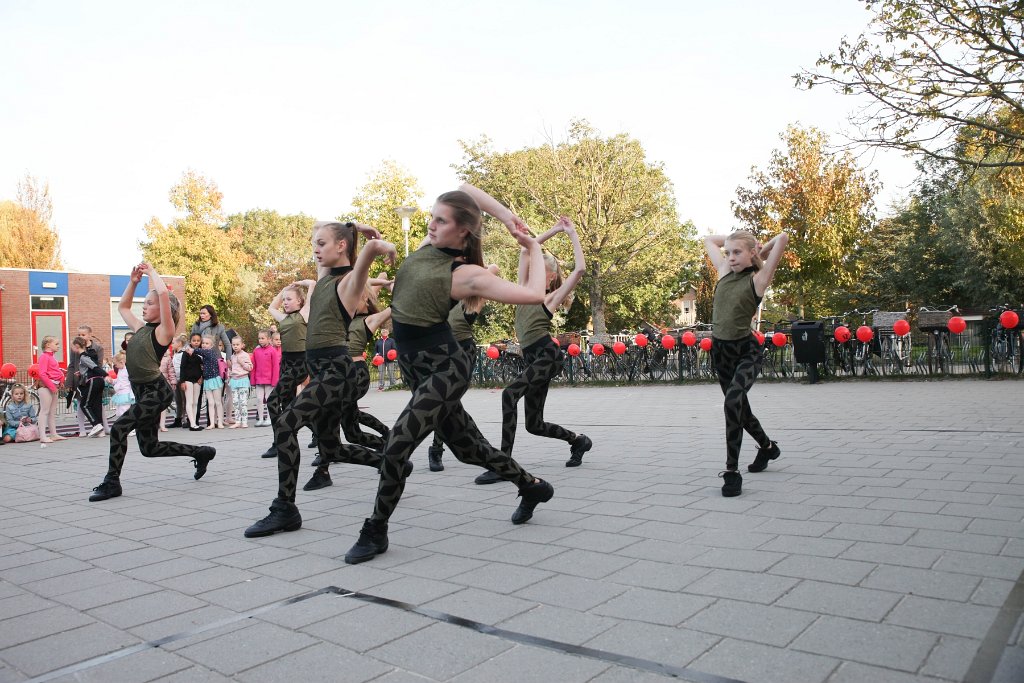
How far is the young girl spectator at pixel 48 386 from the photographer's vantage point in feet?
38.2

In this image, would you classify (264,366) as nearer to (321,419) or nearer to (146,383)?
(146,383)

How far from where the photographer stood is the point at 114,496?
6527 mm

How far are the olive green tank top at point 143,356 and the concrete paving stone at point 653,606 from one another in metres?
4.72

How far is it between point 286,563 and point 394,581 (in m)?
0.73

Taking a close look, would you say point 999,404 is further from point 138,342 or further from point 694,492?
point 138,342

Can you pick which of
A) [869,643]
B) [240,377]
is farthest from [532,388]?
[240,377]

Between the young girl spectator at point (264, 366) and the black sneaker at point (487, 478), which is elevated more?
the young girl spectator at point (264, 366)

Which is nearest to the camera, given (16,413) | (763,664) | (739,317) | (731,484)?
(763,664)

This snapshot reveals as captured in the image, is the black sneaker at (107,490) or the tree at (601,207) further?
the tree at (601,207)

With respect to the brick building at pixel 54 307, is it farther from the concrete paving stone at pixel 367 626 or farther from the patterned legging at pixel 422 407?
the concrete paving stone at pixel 367 626

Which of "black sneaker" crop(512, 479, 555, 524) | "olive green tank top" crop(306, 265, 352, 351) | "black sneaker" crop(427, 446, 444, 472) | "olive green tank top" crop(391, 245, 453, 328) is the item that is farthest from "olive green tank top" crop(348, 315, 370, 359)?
"olive green tank top" crop(391, 245, 453, 328)

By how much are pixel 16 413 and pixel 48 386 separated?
2.46ft

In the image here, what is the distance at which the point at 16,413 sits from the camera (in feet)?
39.4

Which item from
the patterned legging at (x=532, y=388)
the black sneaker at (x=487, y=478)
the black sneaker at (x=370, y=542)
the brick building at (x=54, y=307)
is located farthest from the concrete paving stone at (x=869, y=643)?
the brick building at (x=54, y=307)
